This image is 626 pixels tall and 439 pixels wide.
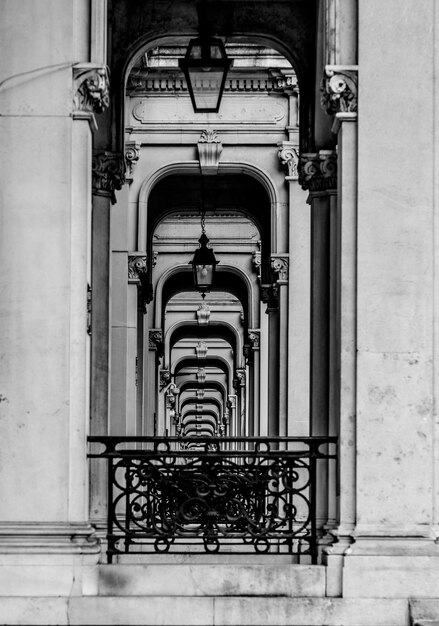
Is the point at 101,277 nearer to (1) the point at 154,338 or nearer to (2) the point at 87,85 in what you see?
(2) the point at 87,85

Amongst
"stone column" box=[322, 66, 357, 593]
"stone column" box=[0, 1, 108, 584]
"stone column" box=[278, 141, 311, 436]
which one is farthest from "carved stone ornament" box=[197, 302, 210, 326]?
"stone column" box=[0, 1, 108, 584]

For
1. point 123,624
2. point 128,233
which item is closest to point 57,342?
point 123,624

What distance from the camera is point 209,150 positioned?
24438 mm

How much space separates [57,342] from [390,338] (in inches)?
103

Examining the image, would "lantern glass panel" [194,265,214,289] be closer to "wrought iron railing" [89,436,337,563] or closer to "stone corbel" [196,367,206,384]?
"wrought iron railing" [89,436,337,563]

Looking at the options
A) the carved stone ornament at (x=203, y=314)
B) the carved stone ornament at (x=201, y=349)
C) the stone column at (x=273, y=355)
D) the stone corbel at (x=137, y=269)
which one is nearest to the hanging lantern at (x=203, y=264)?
the stone corbel at (x=137, y=269)

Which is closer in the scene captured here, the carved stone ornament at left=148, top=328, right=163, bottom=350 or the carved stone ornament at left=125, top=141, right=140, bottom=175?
the carved stone ornament at left=125, top=141, right=140, bottom=175

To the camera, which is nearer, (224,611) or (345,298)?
(224,611)

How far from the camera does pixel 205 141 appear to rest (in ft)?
80.3

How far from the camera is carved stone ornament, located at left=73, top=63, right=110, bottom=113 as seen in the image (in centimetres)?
1216

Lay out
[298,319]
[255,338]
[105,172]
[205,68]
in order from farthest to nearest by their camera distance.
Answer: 1. [255,338]
2. [298,319]
3. [105,172]
4. [205,68]

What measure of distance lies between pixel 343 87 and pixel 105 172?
4164 millimetres

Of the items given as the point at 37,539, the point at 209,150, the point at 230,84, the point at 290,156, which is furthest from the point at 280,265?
the point at 37,539

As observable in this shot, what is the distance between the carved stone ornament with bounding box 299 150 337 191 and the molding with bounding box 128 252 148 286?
7722 mm
